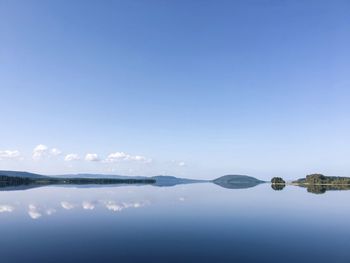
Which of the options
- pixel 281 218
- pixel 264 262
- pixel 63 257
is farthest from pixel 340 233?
pixel 63 257

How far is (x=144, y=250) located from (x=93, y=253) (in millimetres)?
6295

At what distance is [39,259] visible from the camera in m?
31.7

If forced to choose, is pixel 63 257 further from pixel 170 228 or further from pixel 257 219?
pixel 257 219

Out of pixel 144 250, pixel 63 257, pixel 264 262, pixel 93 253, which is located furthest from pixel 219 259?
pixel 63 257

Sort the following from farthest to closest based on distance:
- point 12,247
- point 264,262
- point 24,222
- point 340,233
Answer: point 24,222 → point 340,233 → point 12,247 → point 264,262

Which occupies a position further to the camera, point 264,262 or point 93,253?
point 93,253

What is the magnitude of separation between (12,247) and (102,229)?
16141mm

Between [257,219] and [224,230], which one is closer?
[224,230]

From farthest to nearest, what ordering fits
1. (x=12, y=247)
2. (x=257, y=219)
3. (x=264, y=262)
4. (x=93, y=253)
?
(x=257, y=219)
(x=12, y=247)
(x=93, y=253)
(x=264, y=262)

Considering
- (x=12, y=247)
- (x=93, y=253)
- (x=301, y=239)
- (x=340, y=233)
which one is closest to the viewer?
(x=93, y=253)

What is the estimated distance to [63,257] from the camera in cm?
3259

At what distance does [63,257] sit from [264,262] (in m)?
22.7

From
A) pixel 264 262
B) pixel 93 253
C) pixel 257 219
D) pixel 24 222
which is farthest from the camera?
pixel 257 219

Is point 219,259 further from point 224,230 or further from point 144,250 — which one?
point 224,230
